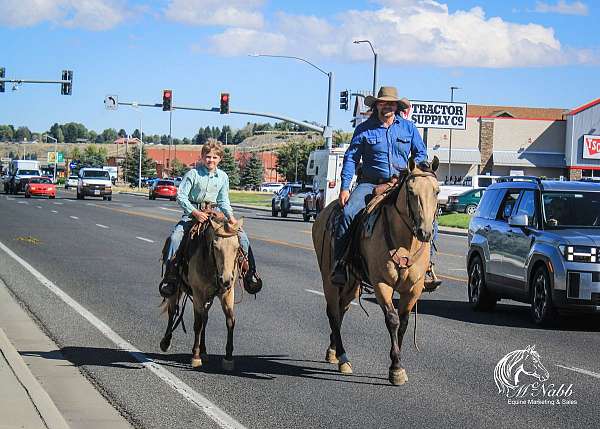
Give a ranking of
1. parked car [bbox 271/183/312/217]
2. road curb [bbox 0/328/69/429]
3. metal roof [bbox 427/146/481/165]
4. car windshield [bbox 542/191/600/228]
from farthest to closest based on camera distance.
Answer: metal roof [bbox 427/146/481/165]
parked car [bbox 271/183/312/217]
car windshield [bbox 542/191/600/228]
road curb [bbox 0/328/69/429]

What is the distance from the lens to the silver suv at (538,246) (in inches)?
520

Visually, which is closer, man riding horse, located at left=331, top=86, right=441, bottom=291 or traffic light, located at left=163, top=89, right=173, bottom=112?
man riding horse, located at left=331, top=86, right=441, bottom=291

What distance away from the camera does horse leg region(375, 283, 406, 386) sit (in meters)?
9.28

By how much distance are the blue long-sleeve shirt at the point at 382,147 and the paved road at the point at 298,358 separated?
188 centimetres

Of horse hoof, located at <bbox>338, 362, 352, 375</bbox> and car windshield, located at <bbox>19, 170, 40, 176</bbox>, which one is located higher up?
car windshield, located at <bbox>19, 170, 40, 176</bbox>

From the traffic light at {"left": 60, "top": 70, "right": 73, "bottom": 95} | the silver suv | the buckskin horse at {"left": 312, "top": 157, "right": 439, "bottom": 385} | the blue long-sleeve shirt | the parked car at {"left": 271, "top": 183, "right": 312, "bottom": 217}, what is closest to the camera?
the buckskin horse at {"left": 312, "top": 157, "right": 439, "bottom": 385}

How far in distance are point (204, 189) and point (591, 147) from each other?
7973 cm

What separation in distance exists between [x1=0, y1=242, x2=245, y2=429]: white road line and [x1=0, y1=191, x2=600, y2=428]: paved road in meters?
0.03

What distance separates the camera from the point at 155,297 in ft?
54.1

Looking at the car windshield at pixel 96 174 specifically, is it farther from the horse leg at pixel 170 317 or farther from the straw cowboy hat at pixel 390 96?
the straw cowboy hat at pixel 390 96

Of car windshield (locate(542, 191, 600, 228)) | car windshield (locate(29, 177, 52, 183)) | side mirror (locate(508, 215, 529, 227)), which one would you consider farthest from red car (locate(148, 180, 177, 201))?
side mirror (locate(508, 215, 529, 227))

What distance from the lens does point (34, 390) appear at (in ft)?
28.2

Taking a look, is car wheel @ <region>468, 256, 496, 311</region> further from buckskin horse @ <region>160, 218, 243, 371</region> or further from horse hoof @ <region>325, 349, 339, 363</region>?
buckskin horse @ <region>160, 218, 243, 371</region>

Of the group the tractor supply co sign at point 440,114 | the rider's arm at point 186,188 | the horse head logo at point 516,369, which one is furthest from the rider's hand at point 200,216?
the tractor supply co sign at point 440,114
